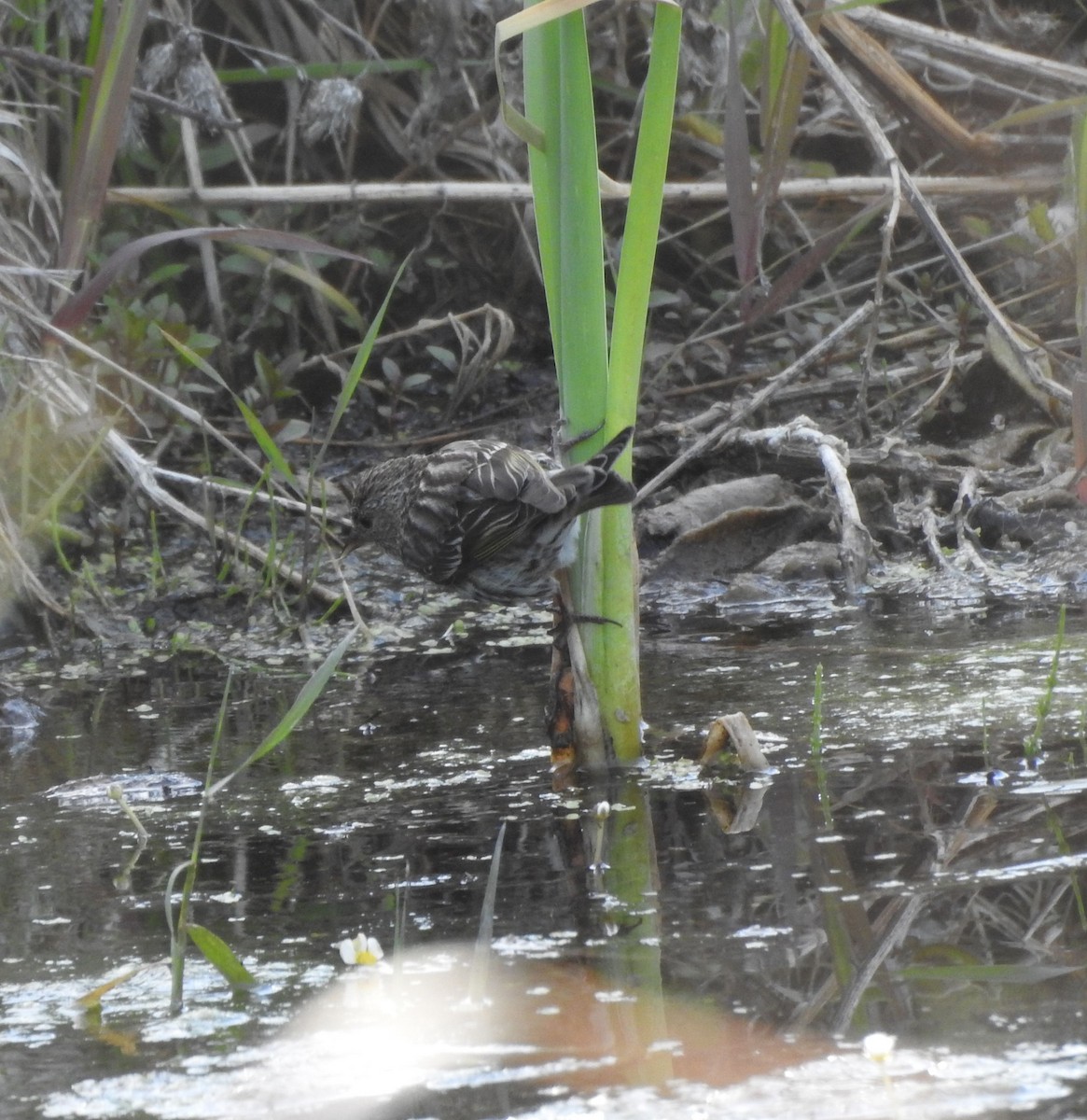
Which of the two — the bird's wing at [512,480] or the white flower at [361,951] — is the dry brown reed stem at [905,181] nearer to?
the bird's wing at [512,480]

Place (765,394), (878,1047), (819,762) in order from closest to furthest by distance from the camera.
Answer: (878,1047), (819,762), (765,394)

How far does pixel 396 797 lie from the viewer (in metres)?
3.00

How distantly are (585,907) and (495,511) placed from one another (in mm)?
1493

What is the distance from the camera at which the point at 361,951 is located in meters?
2.07

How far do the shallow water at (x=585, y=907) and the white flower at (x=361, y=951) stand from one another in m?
0.03

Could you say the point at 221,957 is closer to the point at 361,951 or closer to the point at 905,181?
the point at 361,951

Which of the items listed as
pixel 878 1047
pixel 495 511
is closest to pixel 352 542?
pixel 495 511

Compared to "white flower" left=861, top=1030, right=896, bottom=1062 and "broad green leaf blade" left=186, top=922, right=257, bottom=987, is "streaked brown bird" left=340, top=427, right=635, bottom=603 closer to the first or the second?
"broad green leaf blade" left=186, top=922, right=257, bottom=987

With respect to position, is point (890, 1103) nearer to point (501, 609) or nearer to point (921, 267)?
point (501, 609)

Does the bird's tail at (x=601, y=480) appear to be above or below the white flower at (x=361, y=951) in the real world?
above

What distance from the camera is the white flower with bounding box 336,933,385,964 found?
2066 mm

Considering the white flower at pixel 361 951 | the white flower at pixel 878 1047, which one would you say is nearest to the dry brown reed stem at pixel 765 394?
the white flower at pixel 361 951

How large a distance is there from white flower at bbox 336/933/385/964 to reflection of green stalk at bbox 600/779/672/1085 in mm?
297

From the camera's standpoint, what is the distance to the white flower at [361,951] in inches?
81.4
